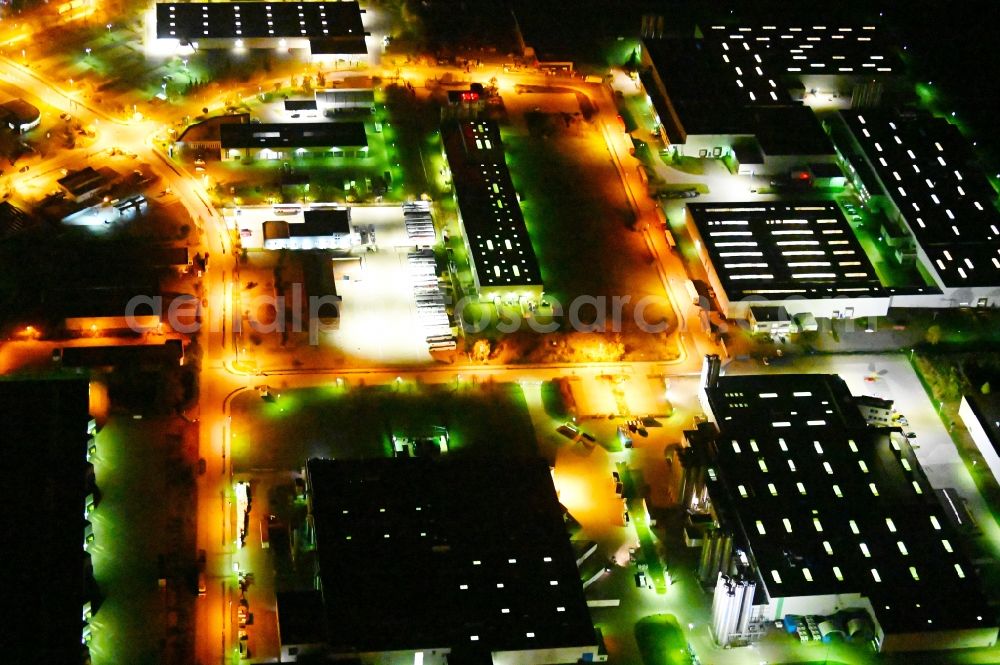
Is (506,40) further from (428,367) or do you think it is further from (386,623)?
(386,623)

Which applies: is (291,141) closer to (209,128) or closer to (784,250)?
(209,128)

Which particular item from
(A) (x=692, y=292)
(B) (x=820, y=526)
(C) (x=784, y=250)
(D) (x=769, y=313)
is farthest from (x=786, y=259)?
(B) (x=820, y=526)

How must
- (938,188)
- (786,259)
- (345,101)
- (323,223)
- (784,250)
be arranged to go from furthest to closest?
(345,101), (938,188), (784,250), (786,259), (323,223)

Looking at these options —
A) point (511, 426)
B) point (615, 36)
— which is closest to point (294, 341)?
point (511, 426)

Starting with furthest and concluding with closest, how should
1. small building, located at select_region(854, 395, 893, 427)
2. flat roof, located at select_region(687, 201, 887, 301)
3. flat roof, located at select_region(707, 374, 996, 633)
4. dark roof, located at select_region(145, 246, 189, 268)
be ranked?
flat roof, located at select_region(687, 201, 887, 301) → dark roof, located at select_region(145, 246, 189, 268) → small building, located at select_region(854, 395, 893, 427) → flat roof, located at select_region(707, 374, 996, 633)

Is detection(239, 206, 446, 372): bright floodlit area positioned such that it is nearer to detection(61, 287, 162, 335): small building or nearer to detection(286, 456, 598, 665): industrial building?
detection(61, 287, 162, 335): small building

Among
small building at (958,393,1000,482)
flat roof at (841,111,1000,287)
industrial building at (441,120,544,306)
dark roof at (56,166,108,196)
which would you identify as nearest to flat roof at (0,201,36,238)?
dark roof at (56,166,108,196)
